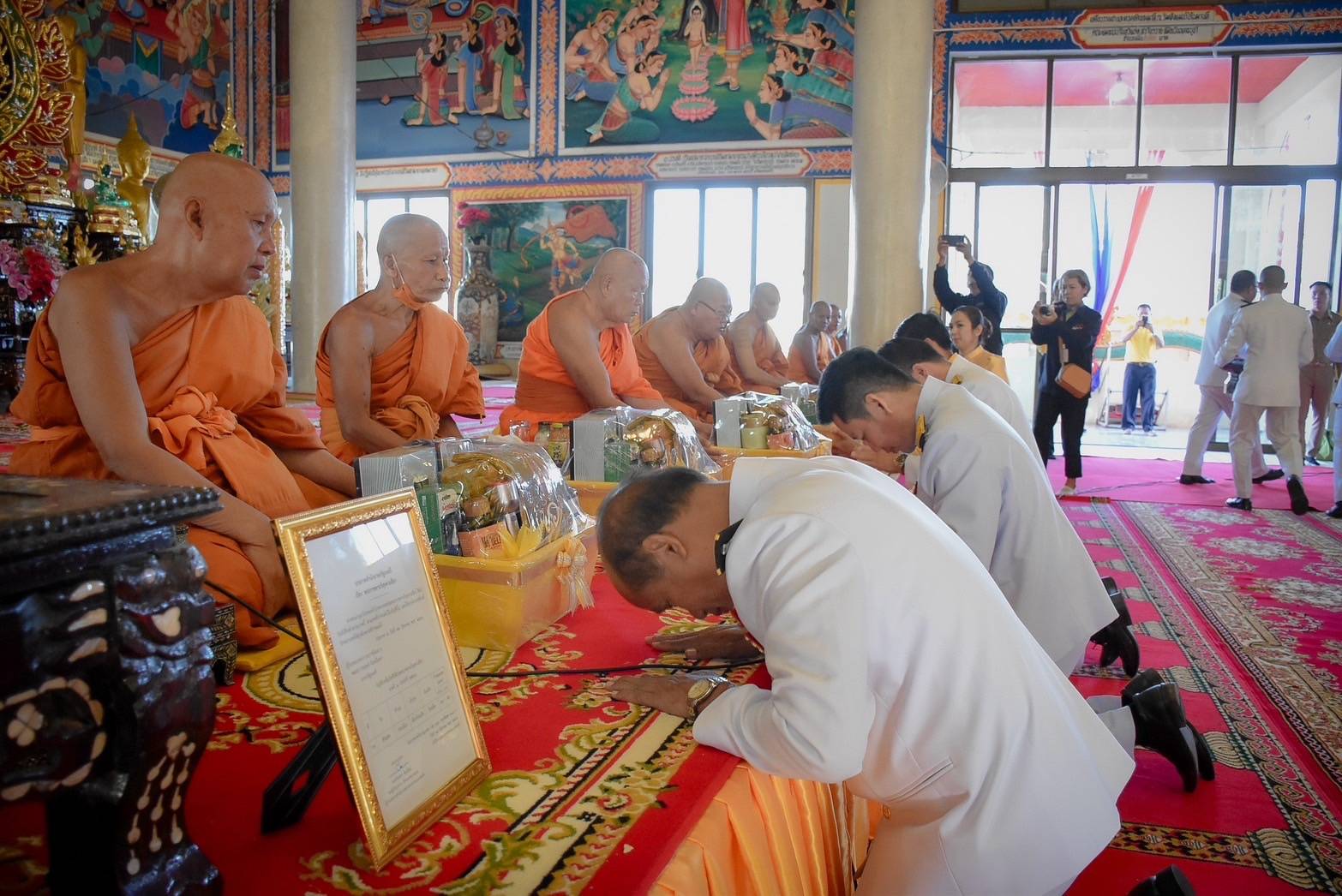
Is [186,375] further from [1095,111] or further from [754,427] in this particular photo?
[1095,111]

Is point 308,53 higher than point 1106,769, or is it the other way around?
point 308,53

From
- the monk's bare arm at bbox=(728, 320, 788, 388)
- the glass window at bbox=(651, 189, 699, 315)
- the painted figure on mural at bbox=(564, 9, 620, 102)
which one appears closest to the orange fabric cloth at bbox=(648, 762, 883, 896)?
the monk's bare arm at bbox=(728, 320, 788, 388)

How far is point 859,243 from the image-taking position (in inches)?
289

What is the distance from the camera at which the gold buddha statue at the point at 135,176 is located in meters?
7.02

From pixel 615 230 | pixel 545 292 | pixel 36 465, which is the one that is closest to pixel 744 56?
pixel 615 230

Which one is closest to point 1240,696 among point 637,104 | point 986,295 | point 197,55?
point 986,295

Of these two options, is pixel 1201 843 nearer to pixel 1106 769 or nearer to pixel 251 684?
pixel 1106 769

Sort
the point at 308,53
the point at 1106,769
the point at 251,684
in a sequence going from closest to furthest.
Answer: the point at 1106,769, the point at 251,684, the point at 308,53

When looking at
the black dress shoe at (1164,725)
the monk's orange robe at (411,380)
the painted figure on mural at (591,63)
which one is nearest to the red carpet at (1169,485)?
the black dress shoe at (1164,725)

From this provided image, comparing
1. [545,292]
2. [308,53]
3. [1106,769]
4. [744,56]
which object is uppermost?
[744,56]

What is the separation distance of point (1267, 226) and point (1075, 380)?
5.79 meters

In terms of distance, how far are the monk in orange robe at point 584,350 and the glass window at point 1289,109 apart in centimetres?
946

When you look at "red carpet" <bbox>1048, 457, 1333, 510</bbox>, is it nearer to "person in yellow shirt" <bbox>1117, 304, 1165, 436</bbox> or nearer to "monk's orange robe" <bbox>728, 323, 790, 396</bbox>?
"monk's orange robe" <bbox>728, 323, 790, 396</bbox>

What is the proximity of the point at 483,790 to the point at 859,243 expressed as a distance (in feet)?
22.0
